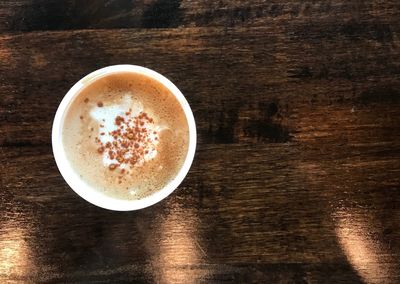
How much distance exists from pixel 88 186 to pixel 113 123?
174 millimetres

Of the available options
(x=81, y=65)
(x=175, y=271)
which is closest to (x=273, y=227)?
(x=175, y=271)

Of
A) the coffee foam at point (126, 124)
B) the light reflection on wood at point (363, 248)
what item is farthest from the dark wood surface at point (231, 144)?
the coffee foam at point (126, 124)

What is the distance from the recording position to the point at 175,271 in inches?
62.3

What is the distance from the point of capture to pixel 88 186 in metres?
1.50

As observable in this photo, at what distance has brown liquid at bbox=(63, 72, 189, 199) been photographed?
1506 millimetres

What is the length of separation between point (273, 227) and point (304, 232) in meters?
0.09

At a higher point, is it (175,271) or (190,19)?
(190,19)

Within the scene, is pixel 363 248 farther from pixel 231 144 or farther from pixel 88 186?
pixel 88 186

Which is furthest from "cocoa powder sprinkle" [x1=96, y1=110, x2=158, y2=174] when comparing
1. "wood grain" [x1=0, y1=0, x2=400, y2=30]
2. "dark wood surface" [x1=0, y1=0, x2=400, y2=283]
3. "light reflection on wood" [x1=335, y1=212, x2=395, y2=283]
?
"light reflection on wood" [x1=335, y1=212, x2=395, y2=283]

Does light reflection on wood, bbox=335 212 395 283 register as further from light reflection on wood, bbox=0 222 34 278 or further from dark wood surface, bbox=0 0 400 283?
light reflection on wood, bbox=0 222 34 278

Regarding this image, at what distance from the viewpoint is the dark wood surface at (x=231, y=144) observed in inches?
61.7

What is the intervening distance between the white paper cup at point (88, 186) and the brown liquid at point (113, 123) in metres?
0.01

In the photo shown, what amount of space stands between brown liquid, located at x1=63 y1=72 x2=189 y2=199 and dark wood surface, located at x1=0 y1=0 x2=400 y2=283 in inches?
3.2

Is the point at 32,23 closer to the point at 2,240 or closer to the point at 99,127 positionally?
the point at 99,127
